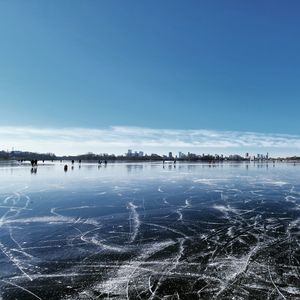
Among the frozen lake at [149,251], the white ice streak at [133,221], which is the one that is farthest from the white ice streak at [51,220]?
the white ice streak at [133,221]

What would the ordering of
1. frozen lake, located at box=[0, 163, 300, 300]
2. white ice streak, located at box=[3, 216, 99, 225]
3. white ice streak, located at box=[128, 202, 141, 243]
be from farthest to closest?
white ice streak, located at box=[3, 216, 99, 225], white ice streak, located at box=[128, 202, 141, 243], frozen lake, located at box=[0, 163, 300, 300]

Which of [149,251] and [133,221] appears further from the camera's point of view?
[133,221]

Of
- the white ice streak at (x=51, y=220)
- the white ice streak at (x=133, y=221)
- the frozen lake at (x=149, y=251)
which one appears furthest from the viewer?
the white ice streak at (x=51, y=220)

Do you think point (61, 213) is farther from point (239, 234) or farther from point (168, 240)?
point (239, 234)

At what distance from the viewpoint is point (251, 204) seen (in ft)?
41.2

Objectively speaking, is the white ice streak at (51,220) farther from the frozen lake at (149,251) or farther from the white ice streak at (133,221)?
the white ice streak at (133,221)

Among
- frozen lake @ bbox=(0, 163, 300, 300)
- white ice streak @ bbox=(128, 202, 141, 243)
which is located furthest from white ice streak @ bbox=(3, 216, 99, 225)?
white ice streak @ bbox=(128, 202, 141, 243)

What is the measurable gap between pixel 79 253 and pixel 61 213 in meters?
4.61

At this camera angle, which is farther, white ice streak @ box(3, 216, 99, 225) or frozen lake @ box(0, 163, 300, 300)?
white ice streak @ box(3, 216, 99, 225)

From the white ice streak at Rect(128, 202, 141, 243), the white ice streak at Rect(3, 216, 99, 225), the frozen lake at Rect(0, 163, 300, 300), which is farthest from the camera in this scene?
the white ice streak at Rect(3, 216, 99, 225)

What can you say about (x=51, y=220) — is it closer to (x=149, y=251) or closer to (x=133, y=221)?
(x=133, y=221)

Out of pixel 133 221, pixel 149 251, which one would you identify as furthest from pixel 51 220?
pixel 149 251

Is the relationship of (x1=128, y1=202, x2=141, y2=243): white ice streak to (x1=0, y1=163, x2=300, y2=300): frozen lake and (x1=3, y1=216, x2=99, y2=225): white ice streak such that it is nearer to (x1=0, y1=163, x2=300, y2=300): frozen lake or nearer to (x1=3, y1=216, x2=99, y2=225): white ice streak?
(x1=0, y1=163, x2=300, y2=300): frozen lake

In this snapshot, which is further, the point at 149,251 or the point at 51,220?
the point at 51,220
